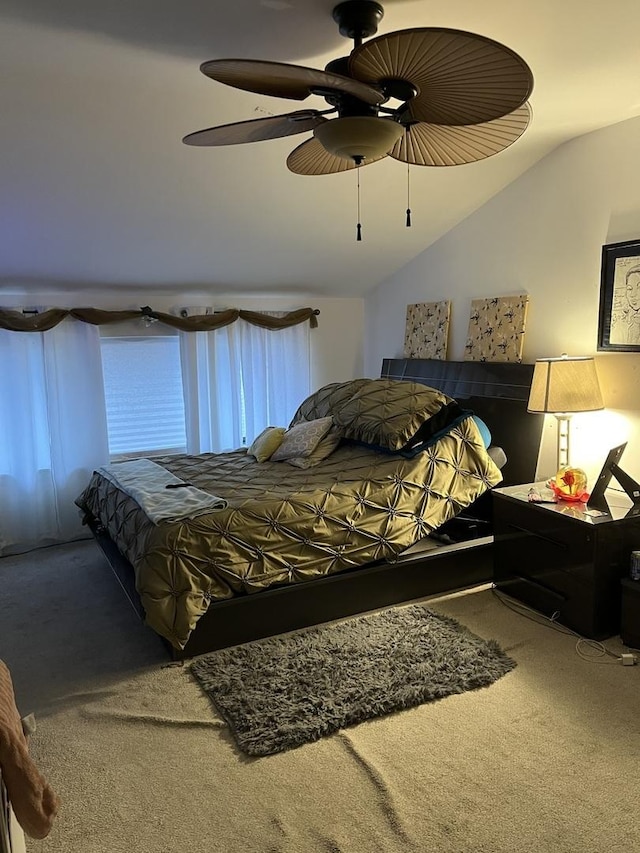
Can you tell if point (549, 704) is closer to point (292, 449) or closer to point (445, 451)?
point (445, 451)

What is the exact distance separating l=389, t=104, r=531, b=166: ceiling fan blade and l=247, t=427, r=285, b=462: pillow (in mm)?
2242

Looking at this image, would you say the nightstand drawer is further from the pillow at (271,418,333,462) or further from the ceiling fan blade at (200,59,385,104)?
the ceiling fan blade at (200,59,385,104)

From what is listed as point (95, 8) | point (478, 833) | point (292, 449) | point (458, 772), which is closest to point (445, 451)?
point (292, 449)

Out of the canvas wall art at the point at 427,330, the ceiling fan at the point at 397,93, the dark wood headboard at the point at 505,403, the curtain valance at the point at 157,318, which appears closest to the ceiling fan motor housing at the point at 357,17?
the ceiling fan at the point at 397,93

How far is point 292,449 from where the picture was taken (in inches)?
157

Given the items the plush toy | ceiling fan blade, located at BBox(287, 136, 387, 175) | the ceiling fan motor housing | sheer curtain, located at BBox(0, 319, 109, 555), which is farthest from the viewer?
sheer curtain, located at BBox(0, 319, 109, 555)

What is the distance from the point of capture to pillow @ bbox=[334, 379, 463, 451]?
3.54 m

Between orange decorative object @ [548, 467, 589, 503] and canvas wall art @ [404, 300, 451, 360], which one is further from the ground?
canvas wall art @ [404, 300, 451, 360]

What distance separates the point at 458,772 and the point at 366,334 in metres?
4.06

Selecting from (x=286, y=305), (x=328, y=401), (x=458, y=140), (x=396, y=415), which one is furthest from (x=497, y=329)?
(x=458, y=140)

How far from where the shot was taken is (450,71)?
1586 mm

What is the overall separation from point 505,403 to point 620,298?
96cm

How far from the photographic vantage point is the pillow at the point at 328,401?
164 inches

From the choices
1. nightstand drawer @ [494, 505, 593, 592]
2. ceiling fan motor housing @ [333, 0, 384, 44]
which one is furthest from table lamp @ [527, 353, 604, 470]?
ceiling fan motor housing @ [333, 0, 384, 44]
